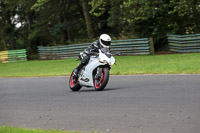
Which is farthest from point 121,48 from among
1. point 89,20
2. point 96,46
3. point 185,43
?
point 96,46

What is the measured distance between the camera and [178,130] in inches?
223

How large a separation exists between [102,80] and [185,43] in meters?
17.9

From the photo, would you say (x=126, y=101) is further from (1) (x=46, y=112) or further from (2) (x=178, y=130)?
(2) (x=178, y=130)

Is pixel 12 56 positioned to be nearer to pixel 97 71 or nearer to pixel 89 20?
pixel 89 20

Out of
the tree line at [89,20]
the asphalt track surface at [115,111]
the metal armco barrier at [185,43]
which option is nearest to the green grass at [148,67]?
the metal armco barrier at [185,43]

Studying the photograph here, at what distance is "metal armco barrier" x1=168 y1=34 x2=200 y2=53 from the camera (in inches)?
1052

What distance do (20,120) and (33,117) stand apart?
303 mm

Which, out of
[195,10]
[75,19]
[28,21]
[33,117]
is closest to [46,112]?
[33,117]

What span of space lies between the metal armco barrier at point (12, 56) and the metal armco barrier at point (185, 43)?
53.7ft

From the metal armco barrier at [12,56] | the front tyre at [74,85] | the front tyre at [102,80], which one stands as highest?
the front tyre at [102,80]

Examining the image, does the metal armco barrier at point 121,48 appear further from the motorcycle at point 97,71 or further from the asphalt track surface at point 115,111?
the asphalt track surface at point 115,111

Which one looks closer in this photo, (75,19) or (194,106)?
(194,106)

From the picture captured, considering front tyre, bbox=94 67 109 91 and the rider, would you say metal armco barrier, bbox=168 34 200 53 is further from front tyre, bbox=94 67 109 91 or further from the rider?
front tyre, bbox=94 67 109 91

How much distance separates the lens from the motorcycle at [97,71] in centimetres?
1039
